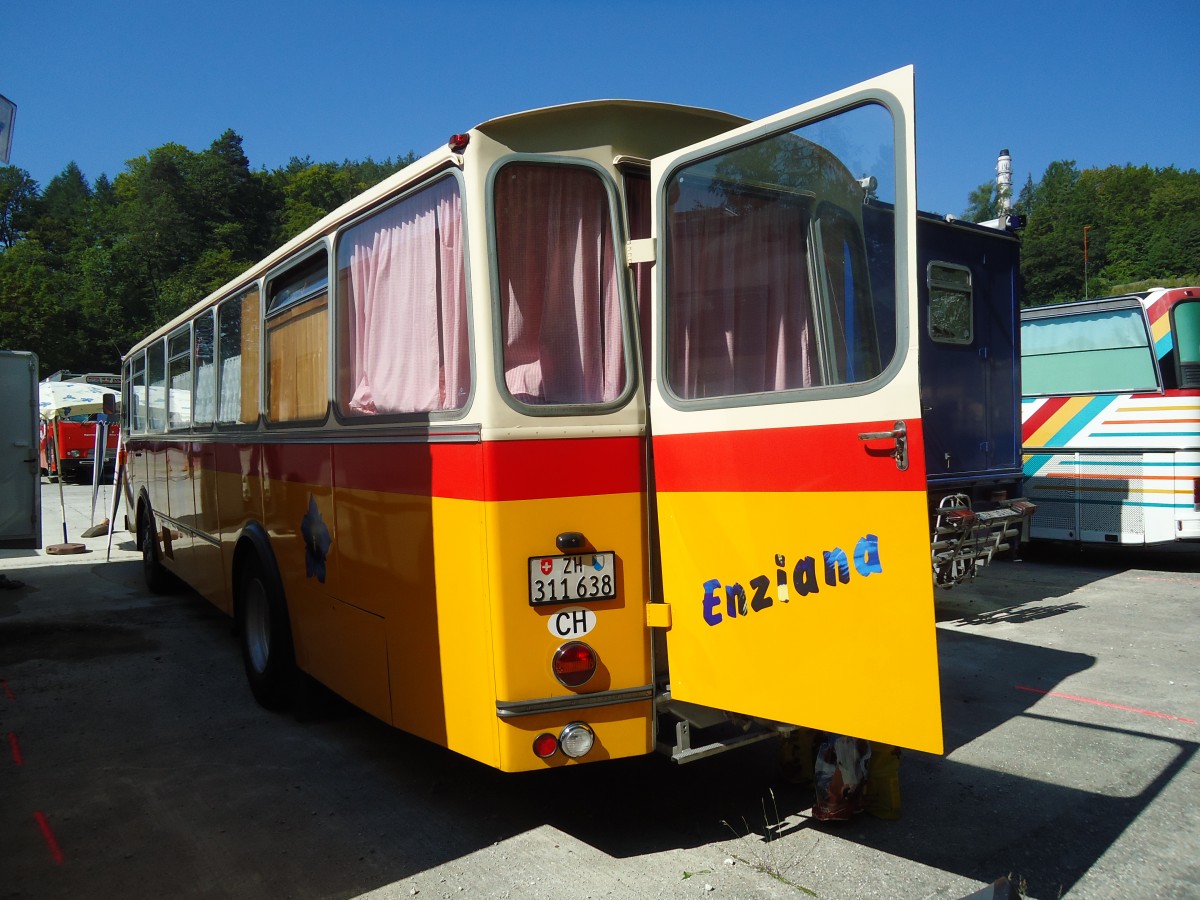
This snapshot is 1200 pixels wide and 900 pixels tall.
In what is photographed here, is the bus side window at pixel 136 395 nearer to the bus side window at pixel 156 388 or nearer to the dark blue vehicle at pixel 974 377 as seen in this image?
the bus side window at pixel 156 388

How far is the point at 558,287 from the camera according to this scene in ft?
12.2

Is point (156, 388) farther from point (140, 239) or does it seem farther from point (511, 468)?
point (140, 239)

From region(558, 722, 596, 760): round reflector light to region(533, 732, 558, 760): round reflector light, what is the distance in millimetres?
27

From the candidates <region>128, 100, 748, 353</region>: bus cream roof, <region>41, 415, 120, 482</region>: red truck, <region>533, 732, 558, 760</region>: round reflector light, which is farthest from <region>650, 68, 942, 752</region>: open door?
<region>41, 415, 120, 482</region>: red truck

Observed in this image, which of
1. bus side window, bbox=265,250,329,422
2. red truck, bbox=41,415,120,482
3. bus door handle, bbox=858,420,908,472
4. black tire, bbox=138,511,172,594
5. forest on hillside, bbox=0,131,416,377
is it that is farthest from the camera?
forest on hillside, bbox=0,131,416,377

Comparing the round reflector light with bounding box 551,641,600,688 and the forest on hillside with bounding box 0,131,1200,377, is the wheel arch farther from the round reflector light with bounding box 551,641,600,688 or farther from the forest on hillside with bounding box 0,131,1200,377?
the forest on hillside with bounding box 0,131,1200,377

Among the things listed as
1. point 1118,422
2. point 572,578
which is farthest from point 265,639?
point 1118,422

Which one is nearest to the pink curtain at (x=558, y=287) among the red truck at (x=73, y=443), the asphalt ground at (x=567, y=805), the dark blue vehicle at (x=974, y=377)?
the asphalt ground at (x=567, y=805)

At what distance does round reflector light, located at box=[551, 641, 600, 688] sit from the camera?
11.6 ft

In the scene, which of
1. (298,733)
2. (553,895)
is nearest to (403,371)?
(553,895)

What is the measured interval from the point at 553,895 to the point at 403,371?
7.48 feet

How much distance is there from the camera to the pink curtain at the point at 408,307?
376 centimetres

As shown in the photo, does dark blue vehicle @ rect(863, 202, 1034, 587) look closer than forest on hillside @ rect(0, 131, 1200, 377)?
Yes

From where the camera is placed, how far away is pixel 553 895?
3535 mm
